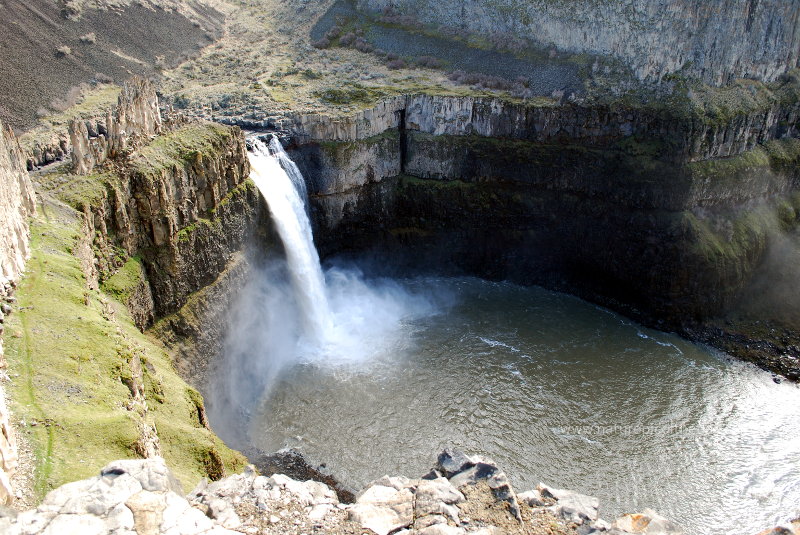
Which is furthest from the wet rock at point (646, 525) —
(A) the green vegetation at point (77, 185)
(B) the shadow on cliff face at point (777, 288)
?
(B) the shadow on cliff face at point (777, 288)

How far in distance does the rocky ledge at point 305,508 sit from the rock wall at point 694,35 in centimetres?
3504

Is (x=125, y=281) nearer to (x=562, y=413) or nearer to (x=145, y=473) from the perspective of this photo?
(x=145, y=473)

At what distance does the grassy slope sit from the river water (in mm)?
9001

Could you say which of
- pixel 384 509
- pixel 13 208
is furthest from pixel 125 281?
pixel 384 509

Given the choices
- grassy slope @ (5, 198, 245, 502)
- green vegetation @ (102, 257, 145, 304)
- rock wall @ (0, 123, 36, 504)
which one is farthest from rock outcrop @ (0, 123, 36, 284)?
green vegetation @ (102, 257, 145, 304)

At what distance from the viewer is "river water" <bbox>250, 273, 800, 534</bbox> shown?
26797mm

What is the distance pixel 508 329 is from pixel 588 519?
2287 centimetres

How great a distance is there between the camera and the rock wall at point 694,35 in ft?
136

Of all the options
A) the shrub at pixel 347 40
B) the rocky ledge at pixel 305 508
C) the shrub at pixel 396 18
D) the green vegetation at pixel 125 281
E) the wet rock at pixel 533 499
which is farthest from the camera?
the shrub at pixel 347 40

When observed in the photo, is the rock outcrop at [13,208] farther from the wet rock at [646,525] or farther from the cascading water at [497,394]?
the wet rock at [646,525]

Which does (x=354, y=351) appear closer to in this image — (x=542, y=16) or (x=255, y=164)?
(x=255, y=164)

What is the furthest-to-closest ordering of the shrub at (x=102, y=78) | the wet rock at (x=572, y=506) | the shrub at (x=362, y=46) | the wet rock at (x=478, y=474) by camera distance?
the shrub at (x=362, y=46)
the shrub at (x=102, y=78)
the wet rock at (x=478, y=474)
the wet rock at (x=572, y=506)

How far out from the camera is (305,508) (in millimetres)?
13914

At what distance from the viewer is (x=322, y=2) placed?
63.8 metres
